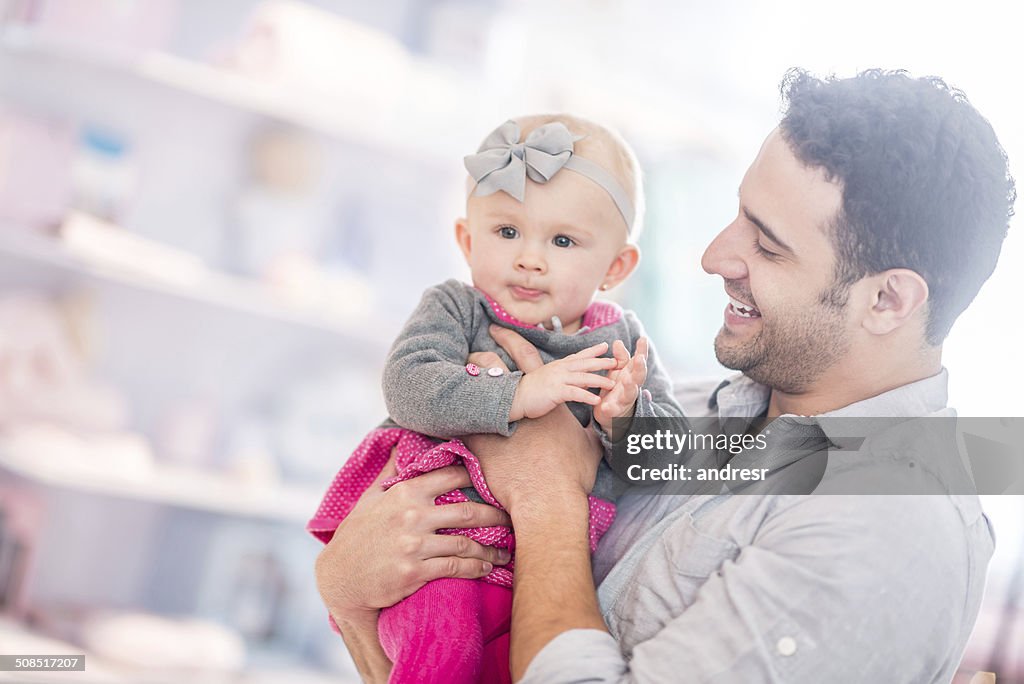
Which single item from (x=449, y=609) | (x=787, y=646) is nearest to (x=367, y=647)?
(x=449, y=609)

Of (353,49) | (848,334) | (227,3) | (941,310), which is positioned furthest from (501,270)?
(227,3)

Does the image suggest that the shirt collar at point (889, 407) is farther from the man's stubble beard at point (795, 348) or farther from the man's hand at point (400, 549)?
the man's hand at point (400, 549)

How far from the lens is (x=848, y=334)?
1216mm

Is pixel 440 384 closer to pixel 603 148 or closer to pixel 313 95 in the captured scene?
pixel 603 148

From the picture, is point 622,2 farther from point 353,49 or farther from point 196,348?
point 196,348

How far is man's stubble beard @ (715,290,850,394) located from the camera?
1212mm

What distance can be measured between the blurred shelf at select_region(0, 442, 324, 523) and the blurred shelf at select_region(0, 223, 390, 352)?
46 centimetres

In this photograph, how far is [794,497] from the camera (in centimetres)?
108

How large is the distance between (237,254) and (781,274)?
1918 millimetres

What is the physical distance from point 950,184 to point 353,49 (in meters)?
1.96

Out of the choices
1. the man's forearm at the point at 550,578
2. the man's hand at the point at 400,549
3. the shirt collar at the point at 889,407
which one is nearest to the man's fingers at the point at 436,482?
the man's hand at the point at 400,549

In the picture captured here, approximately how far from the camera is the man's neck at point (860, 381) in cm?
122

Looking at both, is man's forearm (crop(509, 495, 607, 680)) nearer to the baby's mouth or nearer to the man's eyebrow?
the baby's mouth

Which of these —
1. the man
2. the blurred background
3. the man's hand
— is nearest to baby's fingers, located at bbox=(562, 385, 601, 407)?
the man
